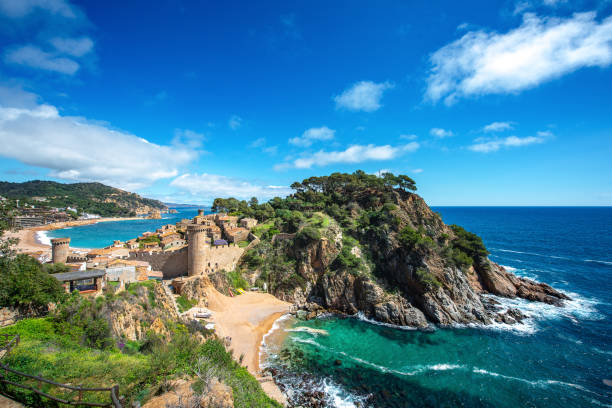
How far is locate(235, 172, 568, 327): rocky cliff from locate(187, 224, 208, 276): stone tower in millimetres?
7819

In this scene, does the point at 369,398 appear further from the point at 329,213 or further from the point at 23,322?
the point at 329,213

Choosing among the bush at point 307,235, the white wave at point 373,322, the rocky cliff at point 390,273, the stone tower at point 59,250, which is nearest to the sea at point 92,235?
the stone tower at point 59,250

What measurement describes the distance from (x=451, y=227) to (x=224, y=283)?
39015 mm

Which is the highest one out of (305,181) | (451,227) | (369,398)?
(305,181)

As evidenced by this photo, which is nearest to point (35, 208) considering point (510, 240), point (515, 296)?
point (515, 296)

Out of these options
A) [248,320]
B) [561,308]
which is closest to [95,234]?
[248,320]

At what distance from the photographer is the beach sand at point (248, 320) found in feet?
65.7

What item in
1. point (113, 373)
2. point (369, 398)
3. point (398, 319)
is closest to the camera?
point (113, 373)

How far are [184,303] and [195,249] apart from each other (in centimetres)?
572

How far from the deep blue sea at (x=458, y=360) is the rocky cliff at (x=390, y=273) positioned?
2226 mm

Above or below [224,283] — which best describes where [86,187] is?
above

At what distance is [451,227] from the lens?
43.7 m

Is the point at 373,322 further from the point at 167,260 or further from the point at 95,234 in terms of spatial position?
the point at 95,234

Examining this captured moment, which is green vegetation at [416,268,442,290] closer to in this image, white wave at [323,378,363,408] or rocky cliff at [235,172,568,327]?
rocky cliff at [235,172,568,327]
